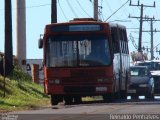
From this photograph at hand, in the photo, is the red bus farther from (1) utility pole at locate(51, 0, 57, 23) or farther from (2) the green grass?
(1) utility pole at locate(51, 0, 57, 23)

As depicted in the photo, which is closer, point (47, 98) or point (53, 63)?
point (53, 63)

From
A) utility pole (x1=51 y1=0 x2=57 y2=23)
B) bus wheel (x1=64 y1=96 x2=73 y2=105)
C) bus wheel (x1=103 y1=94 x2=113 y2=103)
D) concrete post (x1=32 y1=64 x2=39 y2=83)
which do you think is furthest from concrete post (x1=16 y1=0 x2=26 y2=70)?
bus wheel (x1=103 y1=94 x2=113 y2=103)

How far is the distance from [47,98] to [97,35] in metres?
9.61

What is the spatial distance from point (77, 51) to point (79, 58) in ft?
1.05

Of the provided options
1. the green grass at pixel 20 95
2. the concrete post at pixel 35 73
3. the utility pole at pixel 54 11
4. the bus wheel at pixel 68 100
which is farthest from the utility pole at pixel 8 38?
the concrete post at pixel 35 73

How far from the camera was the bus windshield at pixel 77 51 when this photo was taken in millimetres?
31781

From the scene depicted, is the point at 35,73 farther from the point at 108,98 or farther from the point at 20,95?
the point at 108,98

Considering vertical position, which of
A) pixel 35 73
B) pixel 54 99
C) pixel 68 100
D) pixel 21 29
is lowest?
pixel 68 100

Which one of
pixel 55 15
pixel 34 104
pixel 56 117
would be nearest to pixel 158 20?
pixel 55 15

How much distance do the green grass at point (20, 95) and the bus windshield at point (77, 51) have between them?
245 centimetres

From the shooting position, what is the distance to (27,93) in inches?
1569

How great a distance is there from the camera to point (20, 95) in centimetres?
3772

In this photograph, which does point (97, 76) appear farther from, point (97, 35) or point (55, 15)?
point (55, 15)

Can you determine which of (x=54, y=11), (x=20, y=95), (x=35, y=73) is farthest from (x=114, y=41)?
(x=35, y=73)
